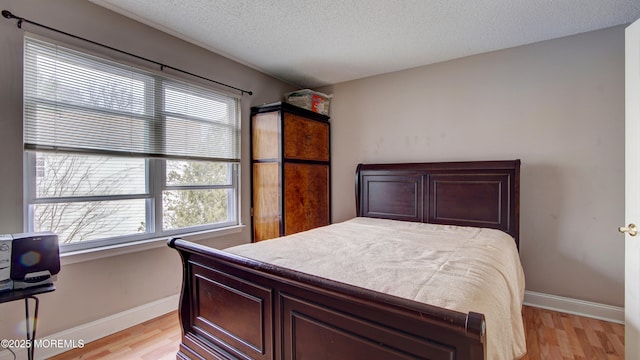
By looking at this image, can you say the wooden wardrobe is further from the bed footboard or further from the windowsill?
the bed footboard

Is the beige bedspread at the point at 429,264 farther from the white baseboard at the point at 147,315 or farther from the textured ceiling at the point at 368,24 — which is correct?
the textured ceiling at the point at 368,24

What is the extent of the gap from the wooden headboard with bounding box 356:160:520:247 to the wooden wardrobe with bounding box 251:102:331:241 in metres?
0.63

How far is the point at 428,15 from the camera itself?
222 cm

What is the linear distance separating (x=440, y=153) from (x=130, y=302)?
3.24 m

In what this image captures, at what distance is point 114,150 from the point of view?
2.22 metres

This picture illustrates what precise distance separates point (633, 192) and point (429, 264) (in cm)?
111

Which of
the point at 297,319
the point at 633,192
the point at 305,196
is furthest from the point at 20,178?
the point at 633,192

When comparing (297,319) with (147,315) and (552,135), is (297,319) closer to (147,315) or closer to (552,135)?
(147,315)

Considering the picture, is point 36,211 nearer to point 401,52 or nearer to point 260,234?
point 260,234

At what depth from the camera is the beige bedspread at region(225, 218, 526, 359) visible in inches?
46.9

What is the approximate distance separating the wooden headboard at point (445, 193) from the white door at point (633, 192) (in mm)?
1049

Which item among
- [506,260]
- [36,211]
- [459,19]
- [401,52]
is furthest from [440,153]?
[36,211]

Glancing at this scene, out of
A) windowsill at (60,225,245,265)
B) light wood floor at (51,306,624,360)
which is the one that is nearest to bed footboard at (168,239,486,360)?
light wood floor at (51,306,624,360)

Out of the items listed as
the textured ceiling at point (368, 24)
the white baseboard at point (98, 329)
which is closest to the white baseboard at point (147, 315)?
the white baseboard at point (98, 329)
